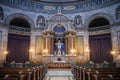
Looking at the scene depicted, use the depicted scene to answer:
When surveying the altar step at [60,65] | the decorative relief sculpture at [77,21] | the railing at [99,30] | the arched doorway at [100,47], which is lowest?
the altar step at [60,65]

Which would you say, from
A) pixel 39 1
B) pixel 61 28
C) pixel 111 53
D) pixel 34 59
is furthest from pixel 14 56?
pixel 111 53

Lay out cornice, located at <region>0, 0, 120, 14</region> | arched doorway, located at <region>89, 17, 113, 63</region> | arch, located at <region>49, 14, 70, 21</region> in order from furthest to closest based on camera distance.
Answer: arch, located at <region>49, 14, 70, 21</region>, cornice, located at <region>0, 0, 120, 14</region>, arched doorway, located at <region>89, 17, 113, 63</region>

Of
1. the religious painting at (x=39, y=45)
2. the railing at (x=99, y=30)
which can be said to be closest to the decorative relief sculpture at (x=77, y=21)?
the railing at (x=99, y=30)

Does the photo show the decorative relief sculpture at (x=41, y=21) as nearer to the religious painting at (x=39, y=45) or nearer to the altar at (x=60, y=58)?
the religious painting at (x=39, y=45)

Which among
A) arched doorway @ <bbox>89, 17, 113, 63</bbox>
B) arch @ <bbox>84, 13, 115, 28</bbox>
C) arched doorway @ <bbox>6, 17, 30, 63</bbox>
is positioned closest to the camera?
arch @ <bbox>84, 13, 115, 28</bbox>

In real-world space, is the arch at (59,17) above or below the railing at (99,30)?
above

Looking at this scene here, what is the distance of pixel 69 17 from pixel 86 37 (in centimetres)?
449

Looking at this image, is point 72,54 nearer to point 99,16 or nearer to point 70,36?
point 70,36

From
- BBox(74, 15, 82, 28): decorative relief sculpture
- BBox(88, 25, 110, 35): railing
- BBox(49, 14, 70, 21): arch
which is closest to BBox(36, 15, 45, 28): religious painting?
BBox(49, 14, 70, 21): arch

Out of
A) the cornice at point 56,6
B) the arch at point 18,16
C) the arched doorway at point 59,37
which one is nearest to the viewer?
the arch at point 18,16

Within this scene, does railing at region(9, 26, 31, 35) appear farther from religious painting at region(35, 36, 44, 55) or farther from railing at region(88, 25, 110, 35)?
railing at region(88, 25, 110, 35)

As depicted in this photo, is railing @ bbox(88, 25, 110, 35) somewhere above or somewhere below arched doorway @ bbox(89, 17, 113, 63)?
above

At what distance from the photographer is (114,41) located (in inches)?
818

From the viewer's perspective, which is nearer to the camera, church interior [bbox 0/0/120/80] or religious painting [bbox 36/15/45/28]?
church interior [bbox 0/0/120/80]
